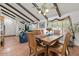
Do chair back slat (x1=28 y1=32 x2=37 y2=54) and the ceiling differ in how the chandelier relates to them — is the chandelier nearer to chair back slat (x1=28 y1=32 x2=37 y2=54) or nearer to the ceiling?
the ceiling

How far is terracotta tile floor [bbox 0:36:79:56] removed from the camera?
1.95 metres

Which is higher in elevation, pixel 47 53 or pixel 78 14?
pixel 78 14

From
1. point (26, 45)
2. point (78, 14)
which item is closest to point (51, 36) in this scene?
point (26, 45)

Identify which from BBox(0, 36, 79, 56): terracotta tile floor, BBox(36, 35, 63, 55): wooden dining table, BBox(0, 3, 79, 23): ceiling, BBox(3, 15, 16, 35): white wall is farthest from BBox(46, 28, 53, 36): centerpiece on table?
BBox(3, 15, 16, 35): white wall

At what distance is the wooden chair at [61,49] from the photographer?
1.95 meters

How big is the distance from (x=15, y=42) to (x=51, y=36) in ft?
2.19

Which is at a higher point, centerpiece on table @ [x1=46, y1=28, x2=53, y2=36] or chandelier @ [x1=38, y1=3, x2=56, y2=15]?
chandelier @ [x1=38, y1=3, x2=56, y2=15]

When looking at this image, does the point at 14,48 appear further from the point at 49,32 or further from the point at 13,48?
the point at 49,32

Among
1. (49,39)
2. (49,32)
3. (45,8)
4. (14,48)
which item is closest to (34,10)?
(45,8)

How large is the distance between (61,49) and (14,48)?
863 mm

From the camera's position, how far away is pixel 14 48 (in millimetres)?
1966

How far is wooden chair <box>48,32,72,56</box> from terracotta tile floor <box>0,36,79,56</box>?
0.11m

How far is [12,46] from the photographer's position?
1979 millimetres

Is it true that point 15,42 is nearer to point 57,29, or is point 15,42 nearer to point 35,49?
point 35,49
